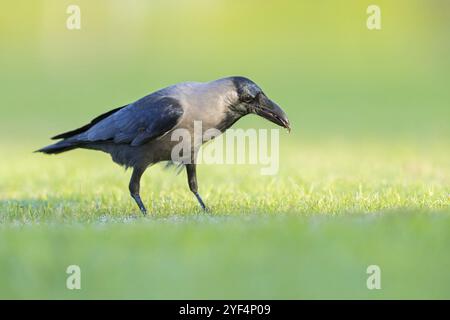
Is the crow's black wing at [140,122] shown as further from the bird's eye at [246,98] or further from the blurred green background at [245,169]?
the blurred green background at [245,169]

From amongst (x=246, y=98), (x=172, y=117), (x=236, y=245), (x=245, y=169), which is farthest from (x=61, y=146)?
(x=245, y=169)

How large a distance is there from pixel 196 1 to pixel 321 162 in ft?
54.1

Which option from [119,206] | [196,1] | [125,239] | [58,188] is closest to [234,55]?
[196,1]

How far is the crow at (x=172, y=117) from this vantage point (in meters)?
8.21

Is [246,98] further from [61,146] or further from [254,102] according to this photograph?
[61,146]

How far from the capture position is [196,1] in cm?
2911

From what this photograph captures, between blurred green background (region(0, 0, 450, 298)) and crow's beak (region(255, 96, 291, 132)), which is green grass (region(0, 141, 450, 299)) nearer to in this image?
blurred green background (region(0, 0, 450, 298))

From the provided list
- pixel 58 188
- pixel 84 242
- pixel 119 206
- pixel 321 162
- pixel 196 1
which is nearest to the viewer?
pixel 84 242

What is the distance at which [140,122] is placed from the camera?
8.49 m

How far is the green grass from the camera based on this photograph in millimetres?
5375

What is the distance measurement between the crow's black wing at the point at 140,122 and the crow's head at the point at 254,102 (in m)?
0.62

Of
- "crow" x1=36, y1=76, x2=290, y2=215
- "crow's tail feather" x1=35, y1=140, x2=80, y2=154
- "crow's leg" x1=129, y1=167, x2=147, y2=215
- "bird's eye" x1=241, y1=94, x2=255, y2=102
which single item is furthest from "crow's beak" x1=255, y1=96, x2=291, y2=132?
"crow's tail feather" x1=35, y1=140, x2=80, y2=154

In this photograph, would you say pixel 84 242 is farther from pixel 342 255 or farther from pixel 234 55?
pixel 234 55

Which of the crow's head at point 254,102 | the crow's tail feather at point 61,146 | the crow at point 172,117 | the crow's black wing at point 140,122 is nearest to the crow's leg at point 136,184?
the crow at point 172,117
